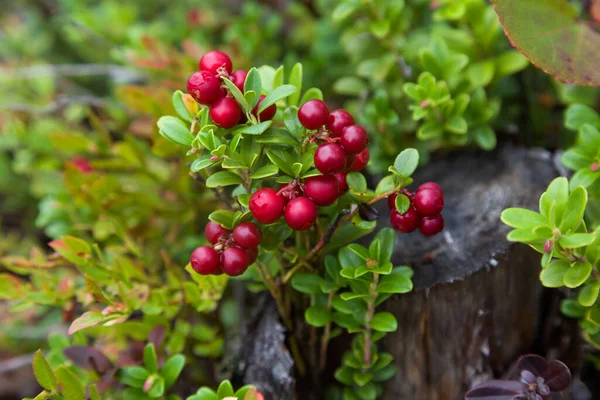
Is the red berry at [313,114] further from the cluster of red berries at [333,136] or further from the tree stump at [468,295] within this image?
the tree stump at [468,295]

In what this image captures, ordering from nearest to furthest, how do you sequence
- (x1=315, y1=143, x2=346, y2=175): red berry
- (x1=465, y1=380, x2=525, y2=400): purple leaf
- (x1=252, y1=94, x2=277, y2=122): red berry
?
(x1=315, y1=143, x2=346, y2=175): red berry, (x1=252, y1=94, x2=277, y2=122): red berry, (x1=465, y1=380, x2=525, y2=400): purple leaf

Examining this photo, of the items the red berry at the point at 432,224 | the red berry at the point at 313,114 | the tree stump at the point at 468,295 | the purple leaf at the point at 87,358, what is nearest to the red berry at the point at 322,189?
the red berry at the point at 313,114

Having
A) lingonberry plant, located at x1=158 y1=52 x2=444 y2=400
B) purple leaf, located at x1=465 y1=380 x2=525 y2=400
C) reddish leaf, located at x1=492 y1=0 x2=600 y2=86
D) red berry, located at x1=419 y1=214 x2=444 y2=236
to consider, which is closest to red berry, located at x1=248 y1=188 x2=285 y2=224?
lingonberry plant, located at x1=158 y1=52 x2=444 y2=400

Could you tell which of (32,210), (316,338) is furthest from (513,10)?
(32,210)

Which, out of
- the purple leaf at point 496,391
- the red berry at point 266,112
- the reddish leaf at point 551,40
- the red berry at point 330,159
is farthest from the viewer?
the reddish leaf at point 551,40

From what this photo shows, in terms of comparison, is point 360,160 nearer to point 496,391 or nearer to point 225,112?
point 225,112

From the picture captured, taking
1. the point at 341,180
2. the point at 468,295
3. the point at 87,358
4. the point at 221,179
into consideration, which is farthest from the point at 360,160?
the point at 87,358

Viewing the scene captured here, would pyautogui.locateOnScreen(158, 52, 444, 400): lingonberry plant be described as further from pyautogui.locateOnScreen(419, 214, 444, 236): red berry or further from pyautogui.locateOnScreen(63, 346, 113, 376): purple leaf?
pyautogui.locateOnScreen(63, 346, 113, 376): purple leaf
